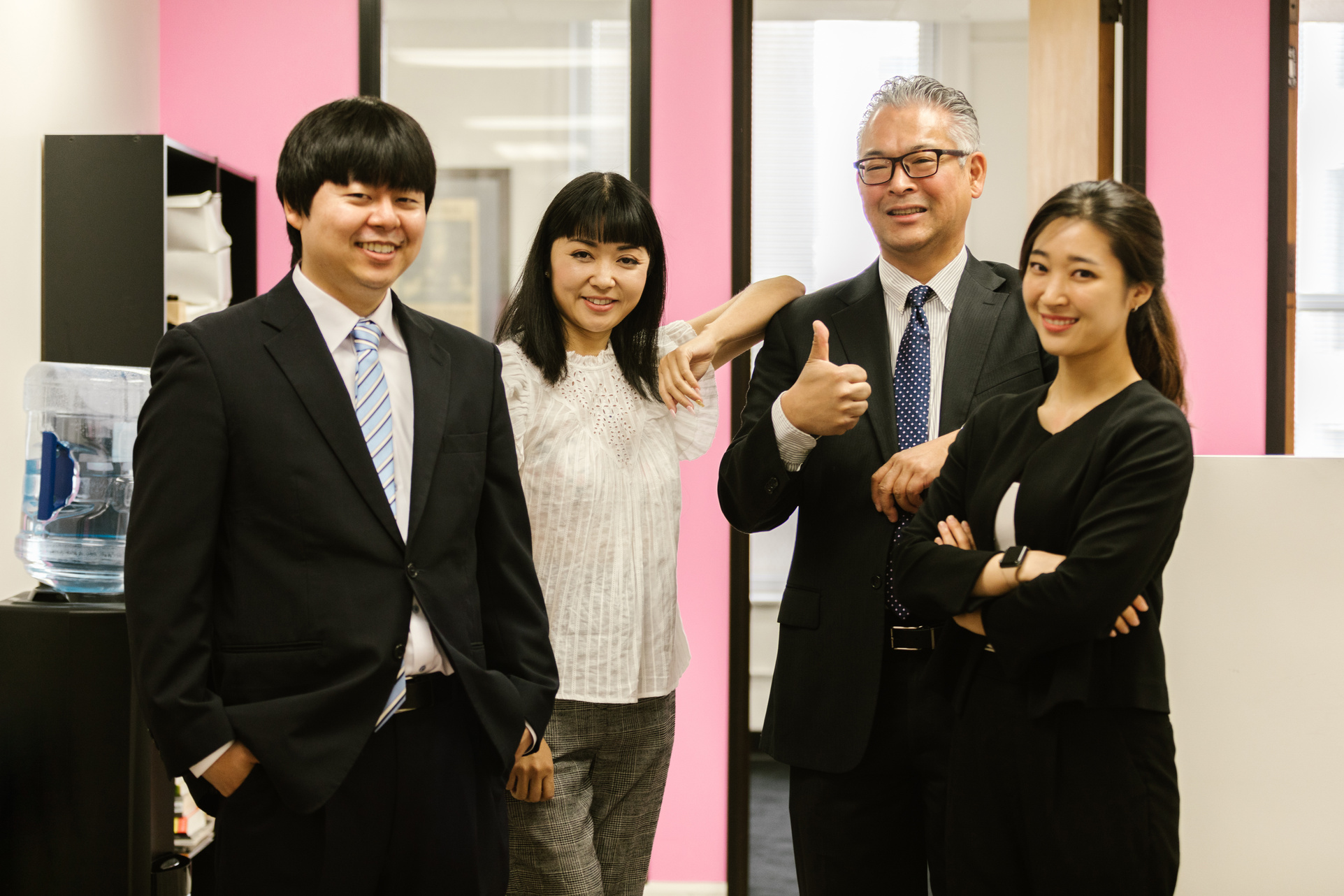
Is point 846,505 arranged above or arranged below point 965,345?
below

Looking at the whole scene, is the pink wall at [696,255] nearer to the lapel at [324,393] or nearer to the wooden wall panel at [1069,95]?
the wooden wall panel at [1069,95]

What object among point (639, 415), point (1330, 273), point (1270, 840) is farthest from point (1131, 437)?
point (1330, 273)

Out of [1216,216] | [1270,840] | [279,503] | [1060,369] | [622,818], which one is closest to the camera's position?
[279,503]

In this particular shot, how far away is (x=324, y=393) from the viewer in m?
1.34

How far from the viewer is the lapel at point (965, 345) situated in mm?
1728

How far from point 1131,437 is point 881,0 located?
2.67m

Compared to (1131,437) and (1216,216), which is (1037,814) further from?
(1216,216)

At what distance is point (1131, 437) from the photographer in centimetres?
134

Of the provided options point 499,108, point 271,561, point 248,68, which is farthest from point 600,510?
point 248,68

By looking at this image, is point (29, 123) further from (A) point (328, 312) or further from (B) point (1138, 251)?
(B) point (1138, 251)

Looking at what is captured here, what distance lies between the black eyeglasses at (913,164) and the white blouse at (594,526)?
0.64 m

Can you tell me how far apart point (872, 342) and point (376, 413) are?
914mm

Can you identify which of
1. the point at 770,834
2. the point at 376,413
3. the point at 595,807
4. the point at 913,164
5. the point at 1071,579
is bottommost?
the point at 770,834

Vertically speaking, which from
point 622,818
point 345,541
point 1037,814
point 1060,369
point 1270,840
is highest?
point 1060,369
